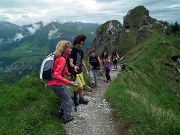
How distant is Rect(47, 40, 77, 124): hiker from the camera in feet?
23.3

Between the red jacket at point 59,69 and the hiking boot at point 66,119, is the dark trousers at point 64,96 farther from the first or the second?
the red jacket at point 59,69

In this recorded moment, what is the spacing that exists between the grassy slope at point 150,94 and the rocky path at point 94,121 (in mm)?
477

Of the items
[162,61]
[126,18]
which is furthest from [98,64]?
[126,18]

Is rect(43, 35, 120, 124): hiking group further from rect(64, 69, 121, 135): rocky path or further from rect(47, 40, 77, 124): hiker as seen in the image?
rect(64, 69, 121, 135): rocky path

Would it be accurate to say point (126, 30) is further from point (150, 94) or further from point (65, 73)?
point (65, 73)

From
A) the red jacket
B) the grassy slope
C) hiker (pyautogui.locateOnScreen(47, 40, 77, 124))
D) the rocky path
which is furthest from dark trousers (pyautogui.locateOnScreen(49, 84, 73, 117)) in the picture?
the grassy slope

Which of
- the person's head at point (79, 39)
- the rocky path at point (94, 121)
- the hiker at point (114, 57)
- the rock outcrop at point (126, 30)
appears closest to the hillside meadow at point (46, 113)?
the rocky path at point (94, 121)

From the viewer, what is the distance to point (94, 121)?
28.1ft

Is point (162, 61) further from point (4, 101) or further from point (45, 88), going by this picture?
point (4, 101)

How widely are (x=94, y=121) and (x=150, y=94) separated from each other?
37.7 ft

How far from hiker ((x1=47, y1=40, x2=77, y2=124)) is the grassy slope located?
2516mm

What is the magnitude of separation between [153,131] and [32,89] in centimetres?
686

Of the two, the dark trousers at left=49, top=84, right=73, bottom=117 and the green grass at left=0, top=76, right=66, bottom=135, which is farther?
the dark trousers at left=49, top=84, right=73, bottom=117

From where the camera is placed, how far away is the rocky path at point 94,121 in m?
7.71
